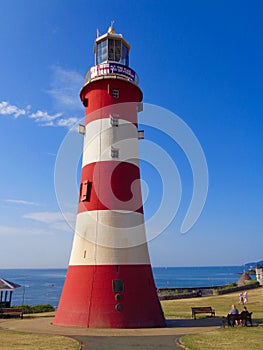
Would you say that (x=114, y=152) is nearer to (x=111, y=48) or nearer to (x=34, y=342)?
(x=111, y=48)

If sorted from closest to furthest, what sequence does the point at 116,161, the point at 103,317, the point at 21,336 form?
the point at 21,336
the point at 103,317
the point at 116,161

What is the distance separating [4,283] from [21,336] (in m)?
10.1

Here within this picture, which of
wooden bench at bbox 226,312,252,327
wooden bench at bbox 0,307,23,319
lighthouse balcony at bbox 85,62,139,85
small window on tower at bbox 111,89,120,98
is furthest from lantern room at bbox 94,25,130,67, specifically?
wooden bench at bbox 0,307,23,319

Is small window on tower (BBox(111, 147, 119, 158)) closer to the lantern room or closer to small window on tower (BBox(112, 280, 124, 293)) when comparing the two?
the lantern room

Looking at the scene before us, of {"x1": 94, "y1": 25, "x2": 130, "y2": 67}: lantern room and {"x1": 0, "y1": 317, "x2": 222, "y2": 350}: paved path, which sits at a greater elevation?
{"x1": 94, "y1": 25, "x2": 130, "y2": 67}: lantern room

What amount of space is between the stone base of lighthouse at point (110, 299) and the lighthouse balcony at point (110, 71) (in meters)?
9.09

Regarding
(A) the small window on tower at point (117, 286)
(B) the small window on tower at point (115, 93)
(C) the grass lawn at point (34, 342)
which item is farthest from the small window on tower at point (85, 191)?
(C) the grass lawn at point (34, 342)

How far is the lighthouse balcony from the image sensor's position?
17.3 meters

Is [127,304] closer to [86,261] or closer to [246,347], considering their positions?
[86,261]

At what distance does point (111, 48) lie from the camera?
1806cm

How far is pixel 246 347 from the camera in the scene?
10.5 metres

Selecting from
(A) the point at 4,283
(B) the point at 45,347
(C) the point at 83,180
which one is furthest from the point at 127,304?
(A) the point at 4,283

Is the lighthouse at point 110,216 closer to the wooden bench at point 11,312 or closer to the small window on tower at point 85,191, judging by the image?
the small window on tower at point 85,191

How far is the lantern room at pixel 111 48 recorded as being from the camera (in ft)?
58.9
